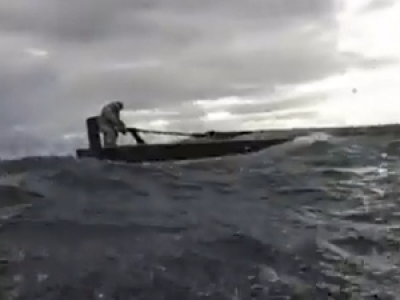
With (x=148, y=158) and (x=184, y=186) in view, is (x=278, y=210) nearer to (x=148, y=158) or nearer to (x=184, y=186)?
(x=184, y=186)

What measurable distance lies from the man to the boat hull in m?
0.44

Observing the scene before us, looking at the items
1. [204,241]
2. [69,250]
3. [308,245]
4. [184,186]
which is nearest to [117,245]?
[69,250]

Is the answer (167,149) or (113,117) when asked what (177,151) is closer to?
(167,149)

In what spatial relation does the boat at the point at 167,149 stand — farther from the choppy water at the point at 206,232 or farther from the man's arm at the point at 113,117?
the choppy water at the point at 206,232

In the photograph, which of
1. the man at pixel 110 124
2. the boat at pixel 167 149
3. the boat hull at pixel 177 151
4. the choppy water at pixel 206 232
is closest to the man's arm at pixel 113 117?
the man at pixel 110 124

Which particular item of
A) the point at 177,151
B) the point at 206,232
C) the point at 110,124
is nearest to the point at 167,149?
the point at 177,151

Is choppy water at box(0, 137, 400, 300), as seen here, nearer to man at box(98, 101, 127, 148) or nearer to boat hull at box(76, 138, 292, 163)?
boat hull at box(76, 138, 292, 163)

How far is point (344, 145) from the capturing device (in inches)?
478

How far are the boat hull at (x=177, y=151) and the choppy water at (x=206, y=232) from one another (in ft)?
9.96

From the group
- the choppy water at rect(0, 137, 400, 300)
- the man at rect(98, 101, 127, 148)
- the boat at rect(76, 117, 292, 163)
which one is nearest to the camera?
the choppy water at rect(0, 137, 400, 300)

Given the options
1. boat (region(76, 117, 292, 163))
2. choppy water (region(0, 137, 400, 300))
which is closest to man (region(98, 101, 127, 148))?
boat (region(76, 117, 292, 163))

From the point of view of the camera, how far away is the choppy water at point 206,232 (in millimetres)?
4557

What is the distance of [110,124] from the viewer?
14.1 meters

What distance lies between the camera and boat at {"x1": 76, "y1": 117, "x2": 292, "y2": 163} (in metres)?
13.1
